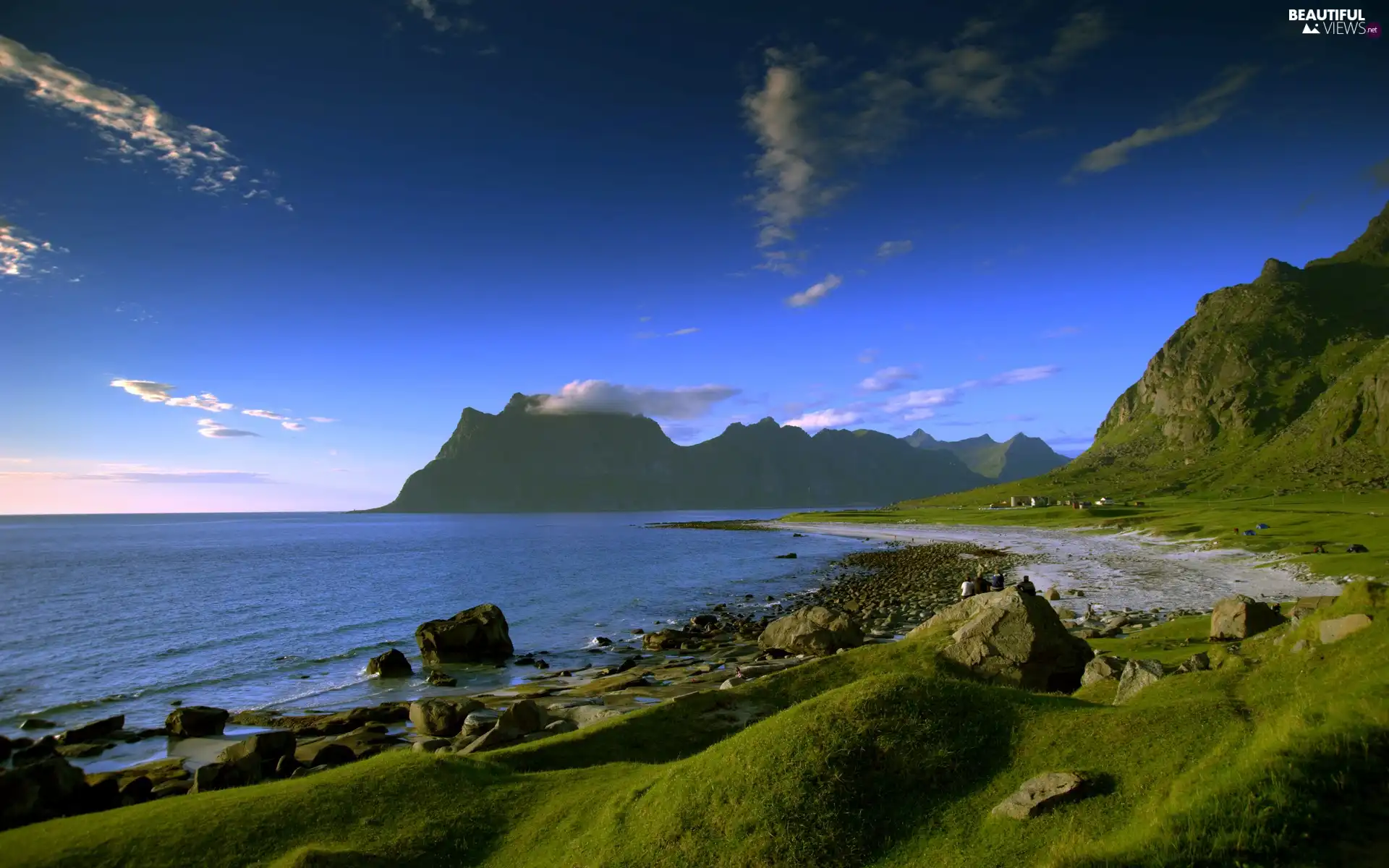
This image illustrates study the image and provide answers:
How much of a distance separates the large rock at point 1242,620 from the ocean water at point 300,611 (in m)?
31.5

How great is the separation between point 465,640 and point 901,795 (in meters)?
36.7

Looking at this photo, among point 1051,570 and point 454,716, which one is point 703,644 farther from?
point 1051,570

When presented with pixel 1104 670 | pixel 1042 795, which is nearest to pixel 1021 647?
pixel 1104 670

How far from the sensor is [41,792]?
18.9 meters

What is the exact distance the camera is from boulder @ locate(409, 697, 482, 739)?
27156 mm

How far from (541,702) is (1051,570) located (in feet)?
198

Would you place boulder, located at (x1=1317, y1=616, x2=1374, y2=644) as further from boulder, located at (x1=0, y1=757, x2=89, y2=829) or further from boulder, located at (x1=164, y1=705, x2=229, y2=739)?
boulder, located at (x1=164, y1=705, x2=229, y2=739)

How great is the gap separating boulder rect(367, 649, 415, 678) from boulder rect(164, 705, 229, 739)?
1057cm

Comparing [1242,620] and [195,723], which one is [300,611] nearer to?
[195,723]

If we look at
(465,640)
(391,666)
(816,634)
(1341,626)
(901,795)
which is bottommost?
(391,666)

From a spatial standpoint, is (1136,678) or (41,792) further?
(1136,678)

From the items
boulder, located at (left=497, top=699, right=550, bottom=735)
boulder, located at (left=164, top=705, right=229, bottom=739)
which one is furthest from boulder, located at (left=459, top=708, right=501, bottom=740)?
boulder, located at (left=164, top=705, right=229, bottom=739)

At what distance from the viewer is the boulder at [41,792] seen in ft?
58.9

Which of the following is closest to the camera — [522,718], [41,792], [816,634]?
[41,792]
